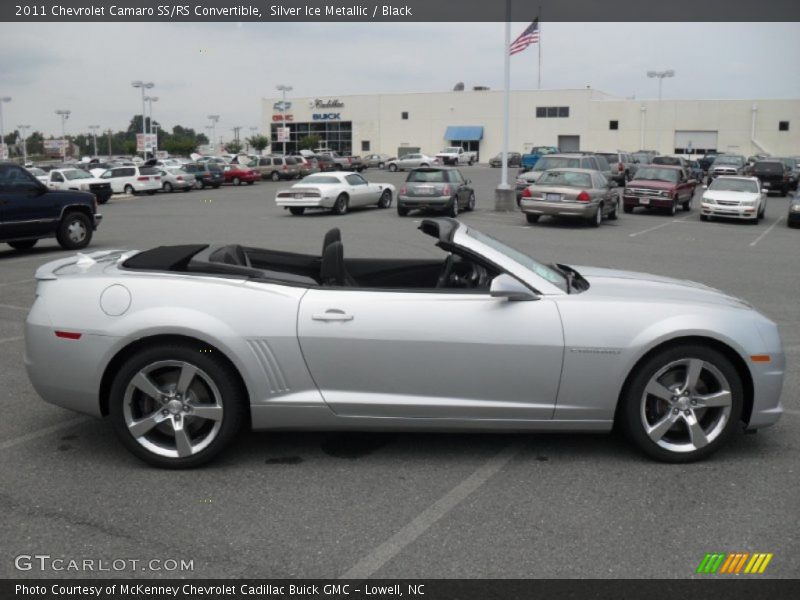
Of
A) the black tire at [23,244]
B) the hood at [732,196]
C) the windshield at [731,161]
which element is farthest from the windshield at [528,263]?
the windshield at [731,161]

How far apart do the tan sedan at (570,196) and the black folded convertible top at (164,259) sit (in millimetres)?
17610

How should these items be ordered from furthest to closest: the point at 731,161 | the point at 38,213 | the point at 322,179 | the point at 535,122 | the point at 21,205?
the point at 535,122, the point at 731,161, the point at 322,179, the point at 38,213, the point at 21,205

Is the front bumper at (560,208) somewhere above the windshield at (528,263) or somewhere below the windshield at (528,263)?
below

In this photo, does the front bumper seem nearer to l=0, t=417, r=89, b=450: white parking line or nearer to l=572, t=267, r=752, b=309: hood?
l=572, t=267, r=752, b=309: hood

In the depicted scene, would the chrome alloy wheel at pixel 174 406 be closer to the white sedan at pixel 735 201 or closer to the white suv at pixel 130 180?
the white sedan at pixel 735 201

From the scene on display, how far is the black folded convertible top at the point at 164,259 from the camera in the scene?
4.83 m

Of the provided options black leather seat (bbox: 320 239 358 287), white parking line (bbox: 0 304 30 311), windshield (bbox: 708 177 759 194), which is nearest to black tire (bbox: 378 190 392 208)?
windshield (bbox: 708 177 759 194)

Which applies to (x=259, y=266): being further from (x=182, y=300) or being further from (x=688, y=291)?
(x=688, y=291)

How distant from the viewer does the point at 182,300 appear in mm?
4523

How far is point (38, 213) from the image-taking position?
15000mm

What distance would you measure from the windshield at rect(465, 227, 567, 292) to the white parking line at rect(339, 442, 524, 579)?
1.06 m

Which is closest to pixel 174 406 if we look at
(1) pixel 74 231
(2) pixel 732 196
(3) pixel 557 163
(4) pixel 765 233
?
(1) pixel 74 231

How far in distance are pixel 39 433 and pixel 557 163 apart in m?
23.8
